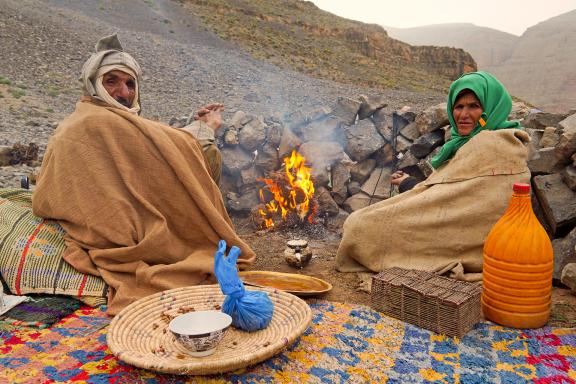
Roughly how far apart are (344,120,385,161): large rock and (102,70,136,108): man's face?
112 inches

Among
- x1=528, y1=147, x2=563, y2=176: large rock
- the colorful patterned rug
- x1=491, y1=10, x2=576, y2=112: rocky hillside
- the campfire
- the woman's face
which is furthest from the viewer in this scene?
x1=491, y1=10, x2=576, y2=112: rocky hillside

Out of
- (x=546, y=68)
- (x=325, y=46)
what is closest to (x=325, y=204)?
(x=325, y=46)

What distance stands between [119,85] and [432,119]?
336 cm

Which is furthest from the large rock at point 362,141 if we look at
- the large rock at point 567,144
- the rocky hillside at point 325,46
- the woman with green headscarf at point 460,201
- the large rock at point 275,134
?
the rocky hillside at point 325,46

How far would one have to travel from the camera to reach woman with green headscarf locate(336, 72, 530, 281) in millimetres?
3172

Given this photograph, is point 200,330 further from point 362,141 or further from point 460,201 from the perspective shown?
point 362,141

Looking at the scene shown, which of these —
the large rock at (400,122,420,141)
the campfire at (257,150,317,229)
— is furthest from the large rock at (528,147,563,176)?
the campfire at (257,150,317,229)

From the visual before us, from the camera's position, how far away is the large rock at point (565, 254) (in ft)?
10.4

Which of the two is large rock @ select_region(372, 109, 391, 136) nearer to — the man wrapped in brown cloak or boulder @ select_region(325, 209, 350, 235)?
boulder @ select_region(325, 209, 350, 235)

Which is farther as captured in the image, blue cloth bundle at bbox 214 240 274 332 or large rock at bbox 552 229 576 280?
large rock at bbox 552 229 576 280

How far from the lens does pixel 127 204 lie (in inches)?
122

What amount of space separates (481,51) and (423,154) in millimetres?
58416

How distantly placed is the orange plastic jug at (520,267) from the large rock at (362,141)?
3004 mm

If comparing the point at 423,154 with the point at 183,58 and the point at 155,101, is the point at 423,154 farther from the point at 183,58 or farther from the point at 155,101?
the point at 183,58
